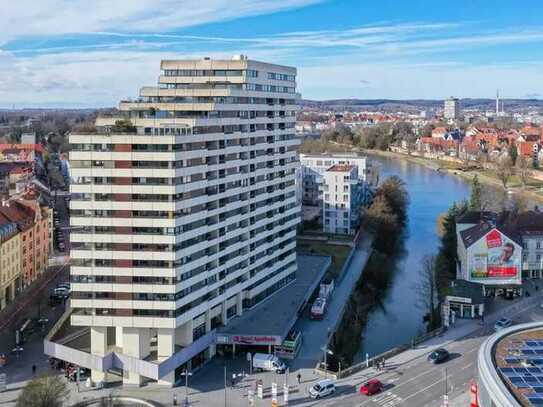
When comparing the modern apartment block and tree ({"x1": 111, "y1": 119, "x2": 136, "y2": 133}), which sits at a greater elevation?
tree ({"x1": 111, "y1": 119, "x2": 136, "y2": 133})

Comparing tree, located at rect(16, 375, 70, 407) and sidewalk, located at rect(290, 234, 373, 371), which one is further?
sidewalk, located at rect(290, 234, 373, 371)

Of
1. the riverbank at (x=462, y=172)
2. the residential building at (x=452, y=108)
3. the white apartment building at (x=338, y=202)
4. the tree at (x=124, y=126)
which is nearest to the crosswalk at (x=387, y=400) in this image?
the tree at (x=124, y=126)

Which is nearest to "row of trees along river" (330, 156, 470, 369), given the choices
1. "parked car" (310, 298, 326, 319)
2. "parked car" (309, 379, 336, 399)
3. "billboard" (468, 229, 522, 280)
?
"parked car" (310, 298, 326, 319)

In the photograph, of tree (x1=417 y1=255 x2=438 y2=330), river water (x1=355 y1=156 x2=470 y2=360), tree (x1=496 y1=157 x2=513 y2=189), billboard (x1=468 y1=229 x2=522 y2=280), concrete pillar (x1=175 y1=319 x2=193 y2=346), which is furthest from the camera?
tree (x1=496 y1=157 x2=513 y2=189)

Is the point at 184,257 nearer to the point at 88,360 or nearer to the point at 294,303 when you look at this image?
the point at 88,360

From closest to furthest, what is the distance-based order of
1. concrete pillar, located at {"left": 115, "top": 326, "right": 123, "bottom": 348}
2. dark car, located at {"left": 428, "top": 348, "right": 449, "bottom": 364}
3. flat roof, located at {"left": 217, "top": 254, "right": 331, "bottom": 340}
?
concrete pillar, located at {"left": 115, "top": 326, "right": 123, "bottom": 348} < dark car, located at {"left": 428, "top": 348, "right": 449, "bottom": 364} < flat roof, located at {"left": 217, "top": 254, "right": 331, "bottom": 340}

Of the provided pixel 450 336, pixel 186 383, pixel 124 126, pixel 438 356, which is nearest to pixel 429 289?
pixel 450 336

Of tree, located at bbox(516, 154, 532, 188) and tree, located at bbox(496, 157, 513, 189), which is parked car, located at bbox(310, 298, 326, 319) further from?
tree, located at bbox(516, 154, 532, 188)

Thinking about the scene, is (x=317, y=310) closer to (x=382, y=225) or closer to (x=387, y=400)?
(x=387, y=400)

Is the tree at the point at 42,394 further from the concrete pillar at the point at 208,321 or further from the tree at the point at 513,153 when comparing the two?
the tree at the point at 513,153
